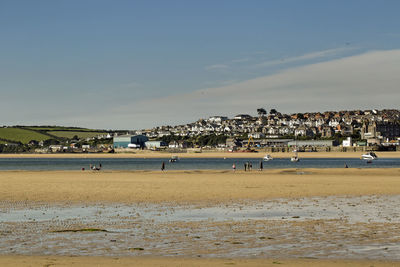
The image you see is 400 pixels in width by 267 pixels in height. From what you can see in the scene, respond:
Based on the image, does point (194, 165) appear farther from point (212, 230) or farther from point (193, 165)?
point (212, 230)

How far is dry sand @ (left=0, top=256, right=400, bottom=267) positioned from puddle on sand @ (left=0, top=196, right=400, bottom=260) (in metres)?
0.80

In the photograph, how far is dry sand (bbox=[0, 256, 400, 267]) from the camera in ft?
44.9

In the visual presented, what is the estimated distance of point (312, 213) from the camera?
24.2 metres

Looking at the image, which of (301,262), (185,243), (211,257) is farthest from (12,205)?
(301,262)

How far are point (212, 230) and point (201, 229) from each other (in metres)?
0.43

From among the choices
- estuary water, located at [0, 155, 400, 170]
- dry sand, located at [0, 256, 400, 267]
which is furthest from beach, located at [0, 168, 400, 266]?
estuary water, located at [0, 155, 400, 170]

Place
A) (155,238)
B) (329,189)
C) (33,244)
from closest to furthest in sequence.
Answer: (33,244), (155,238), (329,189)

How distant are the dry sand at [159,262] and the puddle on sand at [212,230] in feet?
2.62

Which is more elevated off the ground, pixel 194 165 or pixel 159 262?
pixel 159 262

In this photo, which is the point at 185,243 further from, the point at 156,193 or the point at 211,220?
the point at 156,193

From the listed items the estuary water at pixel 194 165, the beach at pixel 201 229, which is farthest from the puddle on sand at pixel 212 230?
the estuary water at pixel 194 165

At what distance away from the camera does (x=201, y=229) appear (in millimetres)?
19672

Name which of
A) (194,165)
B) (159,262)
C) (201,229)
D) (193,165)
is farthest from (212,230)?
(193,165)

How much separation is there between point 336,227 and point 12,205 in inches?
667
